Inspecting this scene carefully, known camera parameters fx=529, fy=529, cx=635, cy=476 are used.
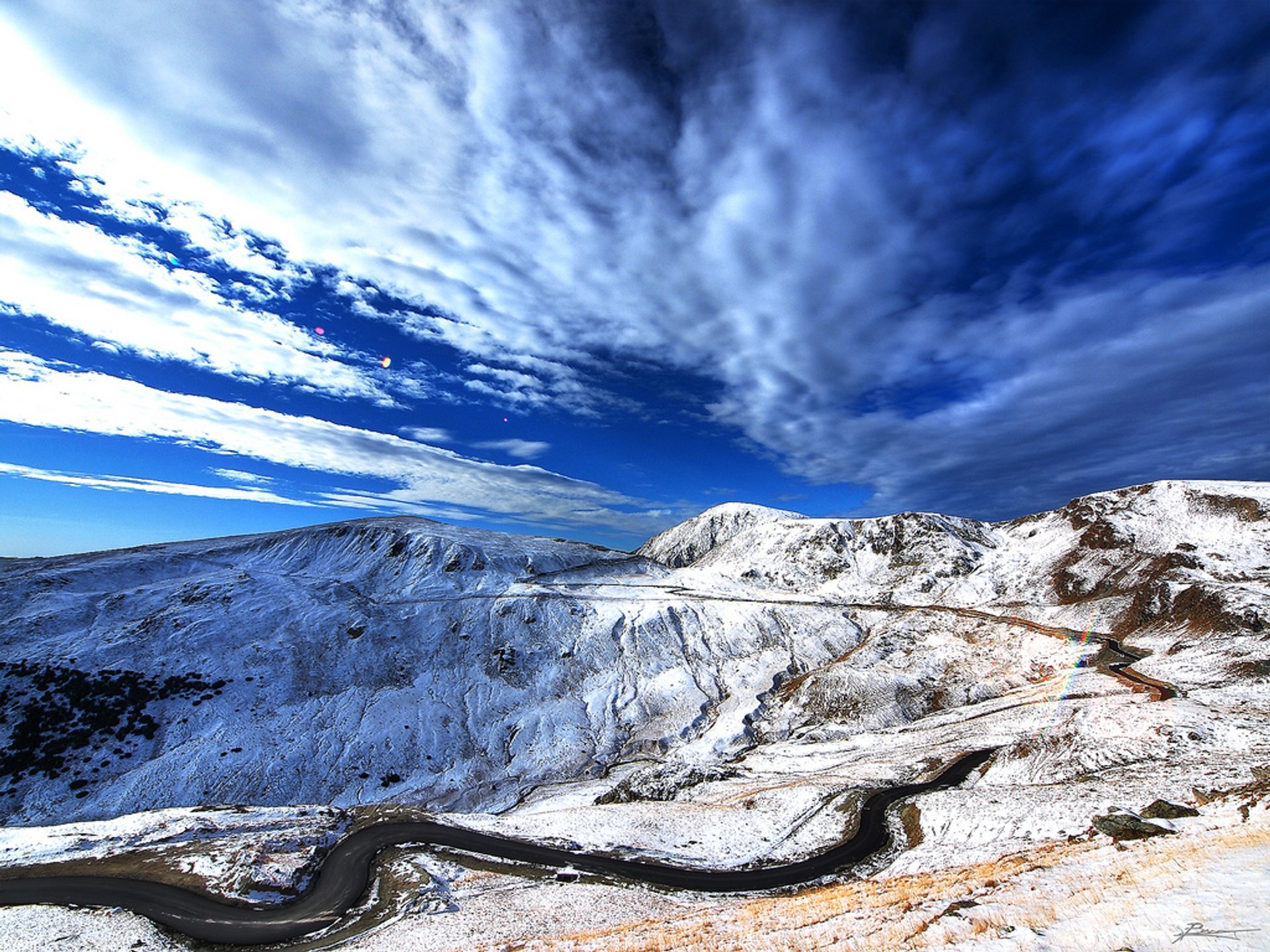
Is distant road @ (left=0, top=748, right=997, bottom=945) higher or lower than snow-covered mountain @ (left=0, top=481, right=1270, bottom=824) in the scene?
lower

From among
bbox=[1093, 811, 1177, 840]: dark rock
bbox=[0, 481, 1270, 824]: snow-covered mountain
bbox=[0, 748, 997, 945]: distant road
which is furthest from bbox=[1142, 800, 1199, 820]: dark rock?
bbox=[0, 481, 1270, 824]: snow-covered mountain

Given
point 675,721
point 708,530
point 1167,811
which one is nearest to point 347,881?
point 1167,811

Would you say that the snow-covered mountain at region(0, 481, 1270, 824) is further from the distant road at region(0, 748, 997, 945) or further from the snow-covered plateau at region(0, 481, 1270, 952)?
the distant road at region(0, 748, 997, 945)

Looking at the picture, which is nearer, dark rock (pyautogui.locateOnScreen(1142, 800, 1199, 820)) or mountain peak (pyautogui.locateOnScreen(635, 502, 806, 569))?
dark rock (pyautogui.locateOnScreen(1142, 800, 1199, 820))

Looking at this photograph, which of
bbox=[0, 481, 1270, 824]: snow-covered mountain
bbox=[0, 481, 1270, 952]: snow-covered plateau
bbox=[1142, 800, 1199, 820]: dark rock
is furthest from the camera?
bbox=[0, 481, 1270, 824]: snow-covered mountain

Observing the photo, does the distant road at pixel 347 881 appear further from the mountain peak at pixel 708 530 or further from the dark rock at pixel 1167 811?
the mountain peak at pixel 708 530

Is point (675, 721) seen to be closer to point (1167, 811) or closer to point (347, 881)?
point (347, 881)
